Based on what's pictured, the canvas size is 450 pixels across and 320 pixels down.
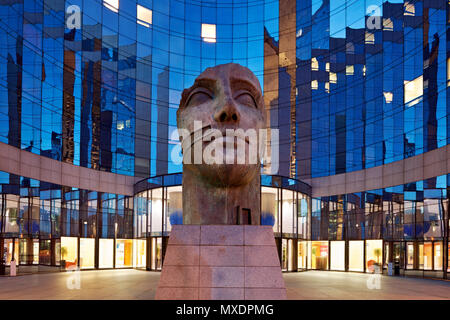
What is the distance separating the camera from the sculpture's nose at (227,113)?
8.87 metres

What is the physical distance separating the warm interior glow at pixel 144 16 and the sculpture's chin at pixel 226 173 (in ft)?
125

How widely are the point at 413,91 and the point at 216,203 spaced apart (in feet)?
89.2

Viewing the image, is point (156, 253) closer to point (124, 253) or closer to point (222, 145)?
point (124, 253)

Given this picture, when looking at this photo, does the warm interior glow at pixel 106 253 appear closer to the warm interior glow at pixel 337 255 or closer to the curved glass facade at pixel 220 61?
the curved glass facade at pixel 220 61

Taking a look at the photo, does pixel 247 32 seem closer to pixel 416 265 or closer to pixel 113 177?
pixel 113 177

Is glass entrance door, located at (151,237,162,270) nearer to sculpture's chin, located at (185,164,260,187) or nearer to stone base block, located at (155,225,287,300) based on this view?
sculpture's chin, located at (185,164,260,187)

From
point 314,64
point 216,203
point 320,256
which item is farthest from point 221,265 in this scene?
point 314,64

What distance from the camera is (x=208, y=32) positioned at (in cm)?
4756

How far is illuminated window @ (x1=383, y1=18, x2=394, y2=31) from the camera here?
35031 millimetres

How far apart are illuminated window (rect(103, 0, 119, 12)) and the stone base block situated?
3666 cm

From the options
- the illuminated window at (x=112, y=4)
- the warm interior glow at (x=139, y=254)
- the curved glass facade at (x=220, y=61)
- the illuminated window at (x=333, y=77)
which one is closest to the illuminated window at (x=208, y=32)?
the curved glass facade at (x=220, y=61)

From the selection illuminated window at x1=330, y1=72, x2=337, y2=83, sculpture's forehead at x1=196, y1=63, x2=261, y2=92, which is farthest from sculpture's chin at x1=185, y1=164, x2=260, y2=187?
illuminated window at x1=330, y1=72, x2=337, y2=83

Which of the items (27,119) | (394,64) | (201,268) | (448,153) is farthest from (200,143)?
(394,64)
